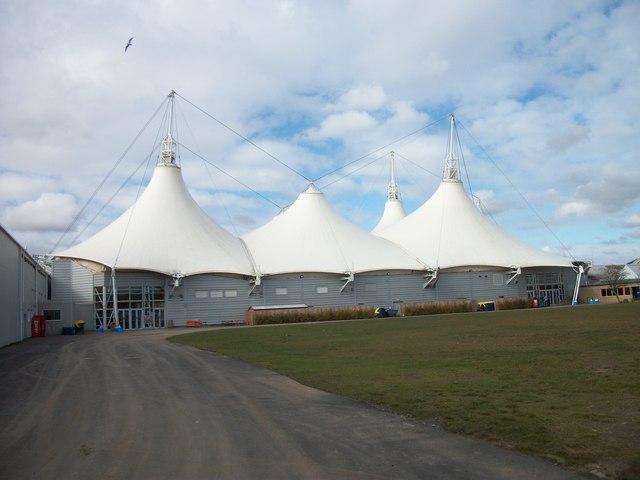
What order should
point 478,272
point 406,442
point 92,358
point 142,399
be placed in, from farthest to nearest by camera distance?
point 478,272 → point 92,358 → point 142,399 → point 406,442

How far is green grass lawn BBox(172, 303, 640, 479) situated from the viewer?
20.3ft

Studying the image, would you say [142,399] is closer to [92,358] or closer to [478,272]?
[92,358]

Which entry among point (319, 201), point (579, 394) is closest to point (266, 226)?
point (319, 201)

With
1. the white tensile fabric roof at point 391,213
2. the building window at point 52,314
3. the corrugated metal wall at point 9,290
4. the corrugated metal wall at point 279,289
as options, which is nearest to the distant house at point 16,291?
the corrugated metal wall at point 9,290

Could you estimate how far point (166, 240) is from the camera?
42000 mm

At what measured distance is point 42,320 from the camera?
33.0 m

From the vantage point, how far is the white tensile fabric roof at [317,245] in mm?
44875

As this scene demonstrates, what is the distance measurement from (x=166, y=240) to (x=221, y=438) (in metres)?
36.9

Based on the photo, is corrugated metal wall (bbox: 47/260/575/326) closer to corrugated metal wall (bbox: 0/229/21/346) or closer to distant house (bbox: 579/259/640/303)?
distant house (bbox: 579/259/640/303)

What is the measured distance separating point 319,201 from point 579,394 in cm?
4202

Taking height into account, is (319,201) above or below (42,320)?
above

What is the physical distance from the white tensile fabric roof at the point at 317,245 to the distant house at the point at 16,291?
16168 mm

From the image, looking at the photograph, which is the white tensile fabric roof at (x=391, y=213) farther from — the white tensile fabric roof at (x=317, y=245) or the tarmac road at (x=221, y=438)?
the tarmac road at (x=221, y=438)

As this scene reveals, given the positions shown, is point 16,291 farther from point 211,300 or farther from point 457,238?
point 457,238
